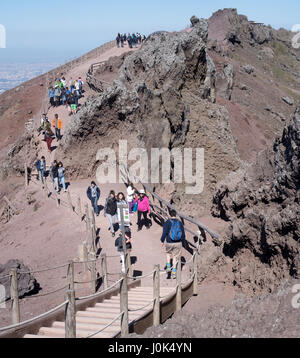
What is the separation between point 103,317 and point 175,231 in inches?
145

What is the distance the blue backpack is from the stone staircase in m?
1.37

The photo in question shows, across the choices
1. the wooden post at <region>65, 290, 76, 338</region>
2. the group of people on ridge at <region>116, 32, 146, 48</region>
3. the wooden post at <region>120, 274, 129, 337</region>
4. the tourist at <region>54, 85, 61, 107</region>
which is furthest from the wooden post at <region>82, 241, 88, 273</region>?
the group of people on ridge at <region>116, 32, 146, 48</region>

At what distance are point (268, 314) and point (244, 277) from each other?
148 inches

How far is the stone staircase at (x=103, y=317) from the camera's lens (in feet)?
24.7

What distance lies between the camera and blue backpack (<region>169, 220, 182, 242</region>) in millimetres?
11492

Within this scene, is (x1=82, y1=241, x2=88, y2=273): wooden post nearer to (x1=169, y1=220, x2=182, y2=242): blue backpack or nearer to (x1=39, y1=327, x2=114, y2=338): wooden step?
(x1=169, y1=220, x2=182, y2=242): blue backpack

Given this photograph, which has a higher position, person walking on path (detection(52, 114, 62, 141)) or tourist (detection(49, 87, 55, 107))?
tourist (detection(49, 87, 55, 107))

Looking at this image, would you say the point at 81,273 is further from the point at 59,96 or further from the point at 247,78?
the point at 247,78

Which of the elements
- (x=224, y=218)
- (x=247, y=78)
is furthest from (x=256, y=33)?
(x=224, y=218)

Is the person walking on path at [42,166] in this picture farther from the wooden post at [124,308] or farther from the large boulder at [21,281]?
the wooden post at [124,308]

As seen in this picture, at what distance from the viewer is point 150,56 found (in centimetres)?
2352

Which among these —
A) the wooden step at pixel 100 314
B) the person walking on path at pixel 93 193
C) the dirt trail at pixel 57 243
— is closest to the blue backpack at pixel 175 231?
the dirt trail at pixel 57 243

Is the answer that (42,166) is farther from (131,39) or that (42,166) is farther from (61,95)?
(131,39)

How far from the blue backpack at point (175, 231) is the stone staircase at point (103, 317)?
4.50ft
